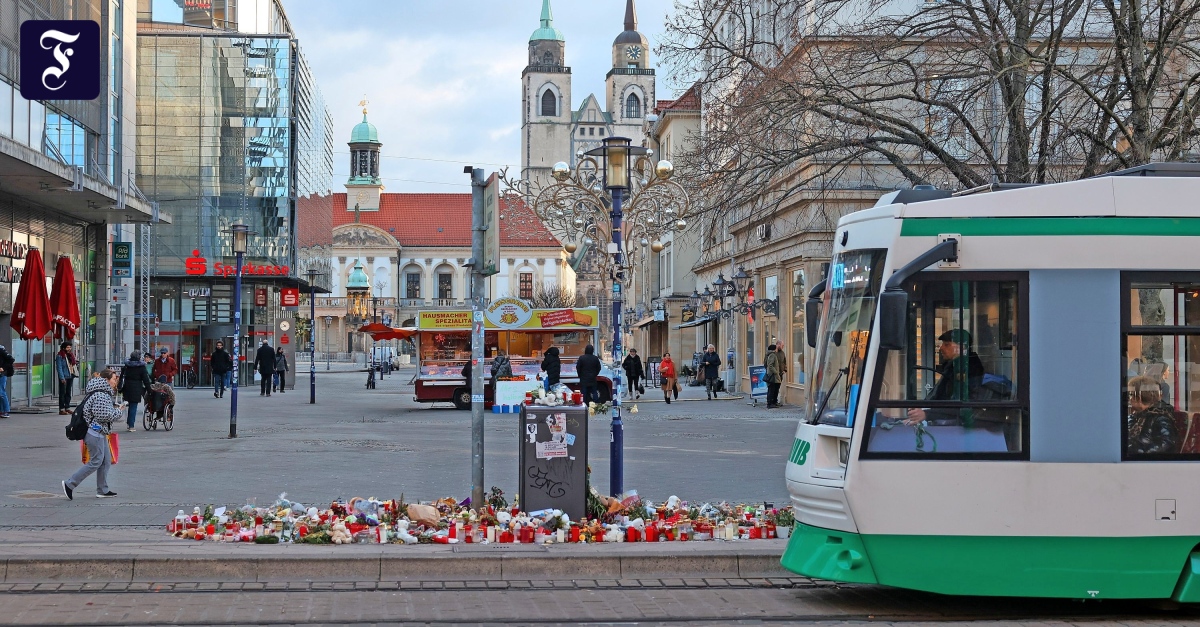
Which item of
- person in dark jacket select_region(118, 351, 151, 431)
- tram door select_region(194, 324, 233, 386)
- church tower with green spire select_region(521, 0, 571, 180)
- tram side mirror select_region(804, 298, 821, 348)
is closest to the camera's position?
tram side mirror select_region(804, 298, 821, 348)

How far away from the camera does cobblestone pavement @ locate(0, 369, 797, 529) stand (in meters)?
14.3

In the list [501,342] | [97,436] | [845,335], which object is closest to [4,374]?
[501,342]

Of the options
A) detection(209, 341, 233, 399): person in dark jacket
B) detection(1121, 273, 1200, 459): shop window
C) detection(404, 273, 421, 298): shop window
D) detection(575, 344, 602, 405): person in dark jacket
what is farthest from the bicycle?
detection(404, 273, 421, 298): shop window

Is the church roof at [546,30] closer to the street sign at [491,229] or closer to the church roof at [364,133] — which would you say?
the church roof at [364,133]

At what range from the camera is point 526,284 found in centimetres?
15550

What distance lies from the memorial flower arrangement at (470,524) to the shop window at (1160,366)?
3.59 meters

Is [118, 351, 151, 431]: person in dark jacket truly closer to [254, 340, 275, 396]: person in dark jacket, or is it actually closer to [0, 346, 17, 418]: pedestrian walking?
[0, 346, 17, 418]: pedestrian walking

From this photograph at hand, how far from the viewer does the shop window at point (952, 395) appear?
852 centimetres

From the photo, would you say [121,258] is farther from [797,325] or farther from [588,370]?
[797,325]

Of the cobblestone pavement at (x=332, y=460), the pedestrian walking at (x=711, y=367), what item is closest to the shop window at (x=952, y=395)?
the cobblestone pavement at (x=332, y=460)

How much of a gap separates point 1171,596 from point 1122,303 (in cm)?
187

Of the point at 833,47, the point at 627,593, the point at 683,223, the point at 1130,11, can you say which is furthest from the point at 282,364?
the point at 627,593

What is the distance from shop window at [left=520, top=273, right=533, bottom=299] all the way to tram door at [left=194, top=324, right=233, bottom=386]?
342ft

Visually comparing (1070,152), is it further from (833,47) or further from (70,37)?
(70,37)
